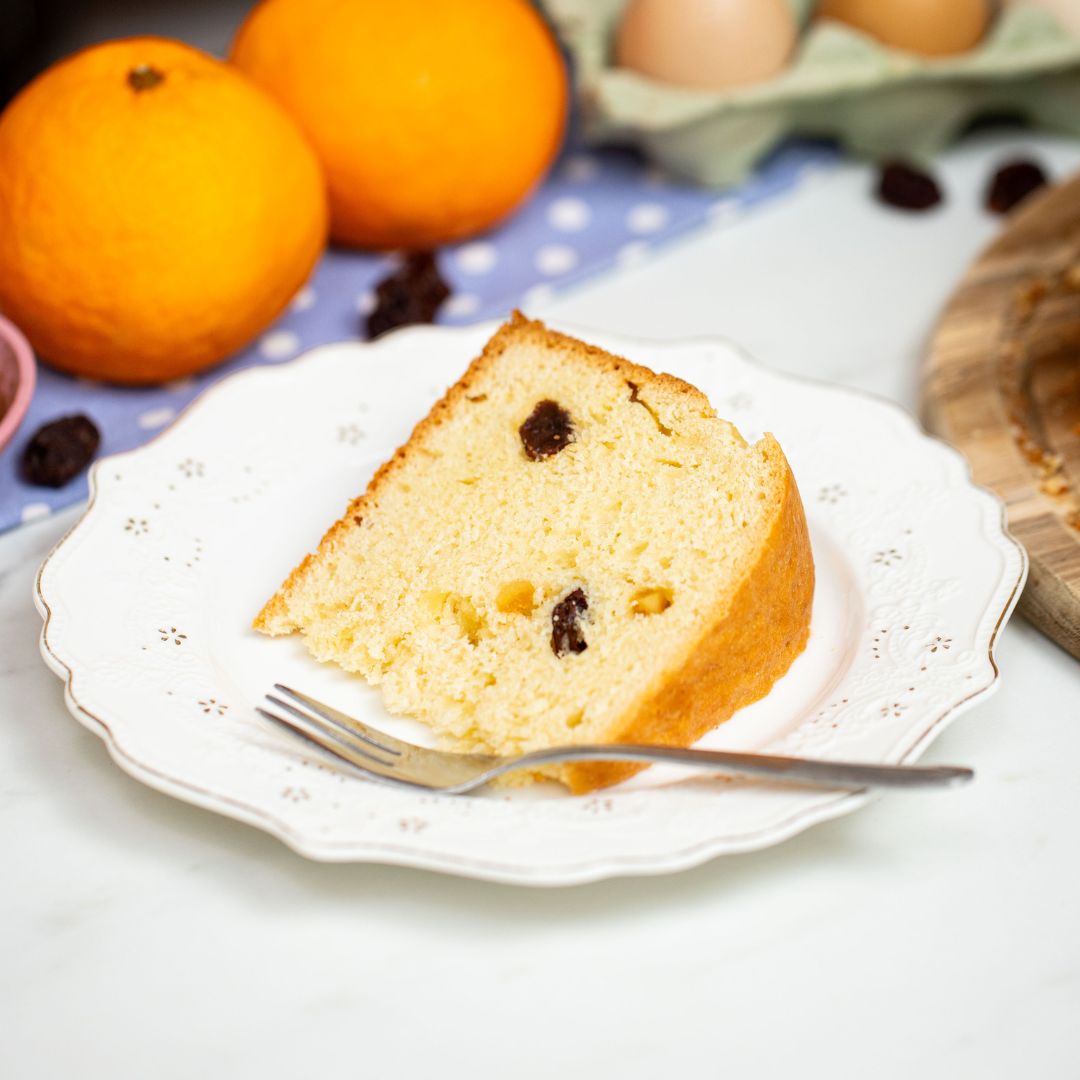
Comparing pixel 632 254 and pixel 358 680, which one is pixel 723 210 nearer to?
pixel 632 254

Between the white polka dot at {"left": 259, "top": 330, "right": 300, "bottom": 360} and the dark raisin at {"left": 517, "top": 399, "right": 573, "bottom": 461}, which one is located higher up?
the dark raisin at {"left": 517, "top": 399, "right": 573, "bottom": 461}

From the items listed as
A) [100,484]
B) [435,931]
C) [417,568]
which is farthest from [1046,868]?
[100,484]

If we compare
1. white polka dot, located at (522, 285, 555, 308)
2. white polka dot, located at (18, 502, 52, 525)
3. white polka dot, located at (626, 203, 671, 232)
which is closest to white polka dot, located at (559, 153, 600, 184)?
white polka dot, located at (626, 203, 671, 232)

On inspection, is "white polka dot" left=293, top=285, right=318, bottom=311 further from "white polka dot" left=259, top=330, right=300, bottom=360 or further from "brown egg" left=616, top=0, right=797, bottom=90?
"brown egg" left=616, top=0, right=797, bottom=90

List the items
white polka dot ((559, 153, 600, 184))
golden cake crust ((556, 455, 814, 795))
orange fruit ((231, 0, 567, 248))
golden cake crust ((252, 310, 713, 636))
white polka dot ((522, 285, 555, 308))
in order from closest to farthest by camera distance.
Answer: golden cake crust ((556, 455, 814, 795))
golden cake crust ((252, 310, 713, 636))
orange fruit ((231, 0, 567, 248))
white polka dot ((522, 285, 555, 308))
white polka dot ((559, 153, 600, 184))

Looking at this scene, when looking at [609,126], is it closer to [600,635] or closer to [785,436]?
[785,436]

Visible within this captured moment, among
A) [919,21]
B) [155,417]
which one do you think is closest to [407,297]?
[155,417]
